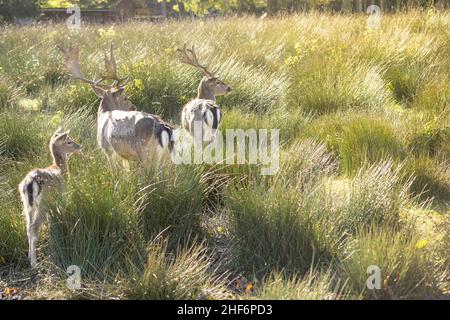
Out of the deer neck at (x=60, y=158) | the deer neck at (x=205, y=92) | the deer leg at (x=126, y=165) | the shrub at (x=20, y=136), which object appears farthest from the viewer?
the deer neck at (x=205, y=92)

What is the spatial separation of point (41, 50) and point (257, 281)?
9823mm

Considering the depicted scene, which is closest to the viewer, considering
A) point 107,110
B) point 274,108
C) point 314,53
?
point 107,110

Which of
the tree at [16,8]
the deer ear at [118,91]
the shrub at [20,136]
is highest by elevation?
the tree at [16,8]

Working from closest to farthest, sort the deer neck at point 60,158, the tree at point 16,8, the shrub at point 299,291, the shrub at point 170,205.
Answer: the shrub at point 299,291, the shrub at point 170,205, the deer neck at point 60,158, the tree at point 16,8

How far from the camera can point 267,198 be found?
4.73 m

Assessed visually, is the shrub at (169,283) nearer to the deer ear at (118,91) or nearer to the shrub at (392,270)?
the shrub at (392,270)

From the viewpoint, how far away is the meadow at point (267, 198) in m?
4.07

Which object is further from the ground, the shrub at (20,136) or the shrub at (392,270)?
the shrub at (20,136)

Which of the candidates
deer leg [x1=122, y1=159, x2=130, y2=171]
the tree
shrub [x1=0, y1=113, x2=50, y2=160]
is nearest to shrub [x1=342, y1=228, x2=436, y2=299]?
deer leg [x1=122, y1=159, x2=130, y2=171]

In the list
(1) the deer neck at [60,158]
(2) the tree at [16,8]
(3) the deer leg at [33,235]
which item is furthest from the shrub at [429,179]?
(2) the tree at [16,8]

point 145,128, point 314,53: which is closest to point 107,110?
point 145,128

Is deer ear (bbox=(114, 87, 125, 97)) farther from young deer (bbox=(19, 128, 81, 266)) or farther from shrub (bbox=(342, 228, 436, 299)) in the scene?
shrub (bbox=(342, 228, 436, 299))

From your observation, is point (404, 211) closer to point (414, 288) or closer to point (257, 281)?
point (414, 288)

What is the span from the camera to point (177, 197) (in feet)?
16.1
